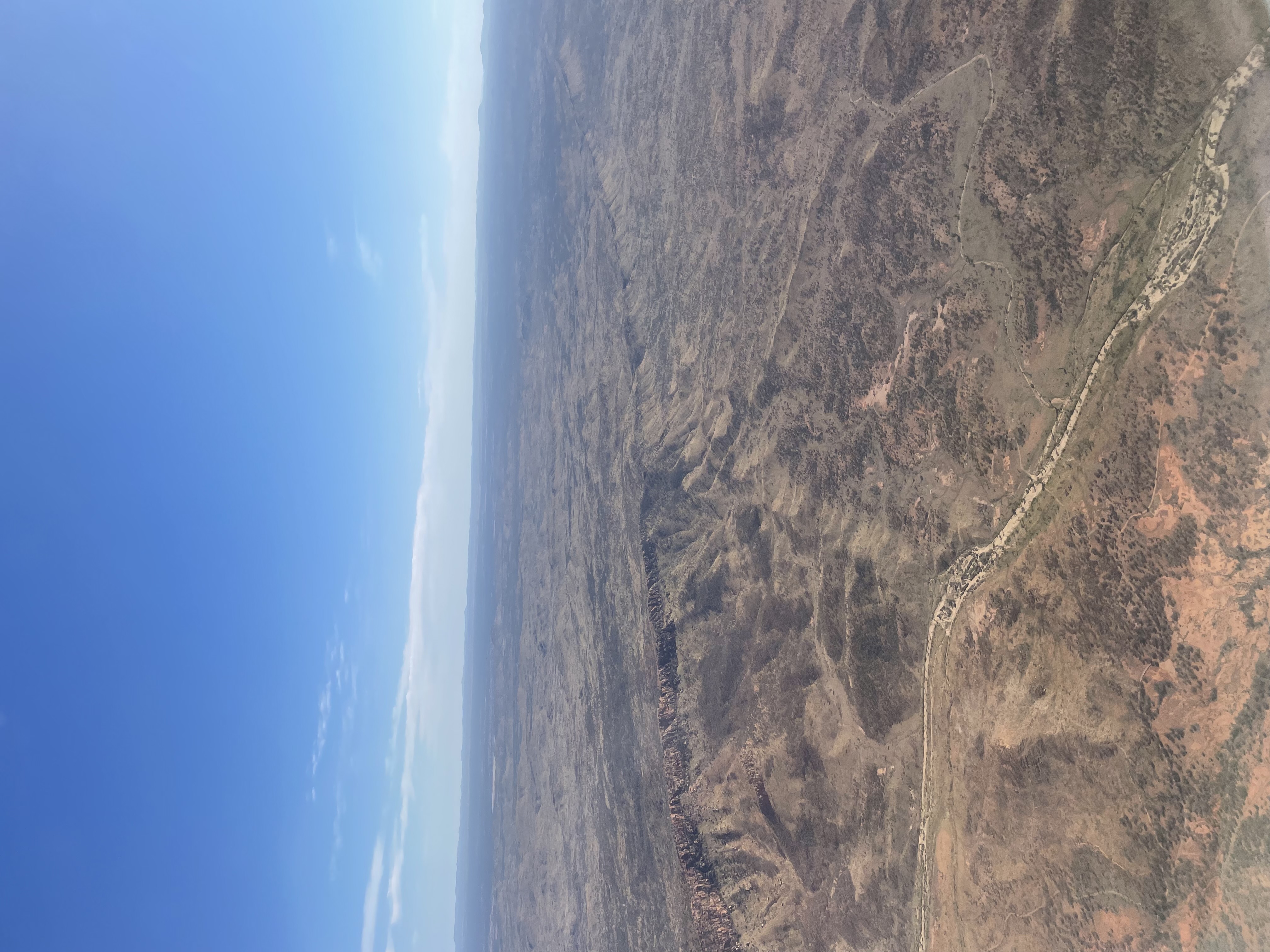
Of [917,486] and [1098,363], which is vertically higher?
[1098,363]

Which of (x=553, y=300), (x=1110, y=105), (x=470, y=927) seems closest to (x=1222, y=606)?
(x=1110, y=105)

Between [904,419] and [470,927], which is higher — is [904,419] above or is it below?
above

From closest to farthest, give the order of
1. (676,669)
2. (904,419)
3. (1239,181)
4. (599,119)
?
(1239,181), (904,419), (676,669), (599,119)

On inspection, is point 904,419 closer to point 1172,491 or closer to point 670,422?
point 1172,491

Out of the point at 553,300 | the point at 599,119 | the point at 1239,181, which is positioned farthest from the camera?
the point at 553,300

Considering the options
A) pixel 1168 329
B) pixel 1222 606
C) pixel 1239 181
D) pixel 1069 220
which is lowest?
pixel 1222 606

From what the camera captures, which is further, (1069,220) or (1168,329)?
(1069,220)

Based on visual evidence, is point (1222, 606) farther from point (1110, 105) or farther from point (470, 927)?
point (470, 927)

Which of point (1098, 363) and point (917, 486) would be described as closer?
point (1098, 363)
